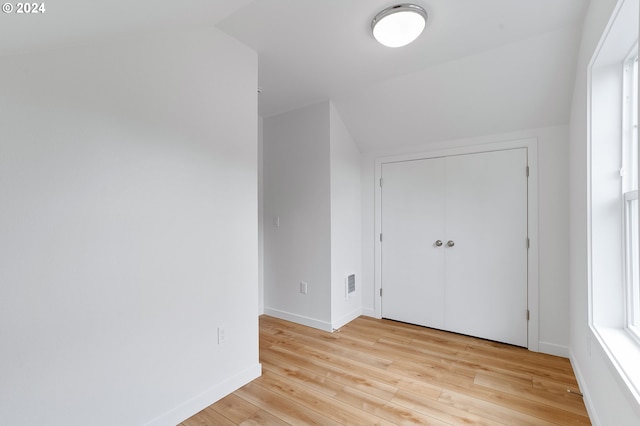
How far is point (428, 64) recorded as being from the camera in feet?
7.98

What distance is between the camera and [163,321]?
166 centimetres

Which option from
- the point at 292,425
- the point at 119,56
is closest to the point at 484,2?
the point at 119,56

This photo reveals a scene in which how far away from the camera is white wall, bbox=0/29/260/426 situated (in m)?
1.21

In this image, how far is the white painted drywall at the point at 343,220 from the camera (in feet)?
10.3

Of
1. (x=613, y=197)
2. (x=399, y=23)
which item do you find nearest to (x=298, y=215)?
(x=399, y=23)

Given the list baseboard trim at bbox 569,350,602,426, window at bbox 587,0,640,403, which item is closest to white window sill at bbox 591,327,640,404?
window at bbox 587,0,640,403

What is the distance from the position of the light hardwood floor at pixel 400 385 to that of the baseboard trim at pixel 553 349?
10 cm

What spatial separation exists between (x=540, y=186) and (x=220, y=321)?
2.83 meters

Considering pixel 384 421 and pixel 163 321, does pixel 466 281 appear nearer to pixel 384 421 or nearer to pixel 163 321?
pixel 384 421

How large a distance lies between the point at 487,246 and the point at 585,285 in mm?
1073

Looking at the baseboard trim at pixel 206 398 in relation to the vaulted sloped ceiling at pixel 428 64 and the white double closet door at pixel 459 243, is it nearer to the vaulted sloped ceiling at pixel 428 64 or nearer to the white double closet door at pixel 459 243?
the white double closet door at pixel 459 243

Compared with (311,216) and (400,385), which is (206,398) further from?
(311,216)

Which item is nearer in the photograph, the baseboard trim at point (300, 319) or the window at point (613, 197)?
the window at point (613, 197)

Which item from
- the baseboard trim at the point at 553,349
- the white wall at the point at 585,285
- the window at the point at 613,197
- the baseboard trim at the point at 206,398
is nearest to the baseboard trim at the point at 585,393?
the white wall at the point at 585,285
